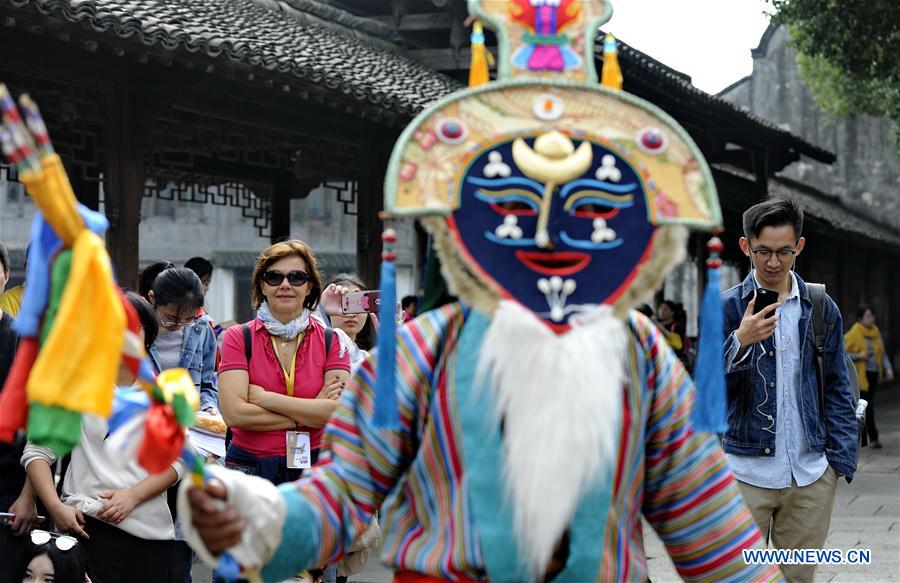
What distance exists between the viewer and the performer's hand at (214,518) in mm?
2189

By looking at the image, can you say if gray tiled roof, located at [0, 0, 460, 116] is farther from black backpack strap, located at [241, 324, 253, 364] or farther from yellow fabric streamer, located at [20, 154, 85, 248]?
yellow fabric streamer, located at [20, 154, 85, 248]

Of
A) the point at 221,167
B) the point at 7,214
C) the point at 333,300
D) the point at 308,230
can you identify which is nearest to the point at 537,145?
the point at 333,300

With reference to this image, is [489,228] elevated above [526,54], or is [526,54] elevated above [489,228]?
[526,54]

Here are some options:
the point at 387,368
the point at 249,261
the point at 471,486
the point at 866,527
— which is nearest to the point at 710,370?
the point at 471,486

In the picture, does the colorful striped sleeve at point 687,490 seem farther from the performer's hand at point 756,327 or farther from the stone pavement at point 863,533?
the stone pavement at point 863,533

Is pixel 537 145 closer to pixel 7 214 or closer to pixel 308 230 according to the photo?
pixel 7 214

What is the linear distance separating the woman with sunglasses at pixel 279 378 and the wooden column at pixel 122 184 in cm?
369

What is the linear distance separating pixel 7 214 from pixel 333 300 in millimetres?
24761

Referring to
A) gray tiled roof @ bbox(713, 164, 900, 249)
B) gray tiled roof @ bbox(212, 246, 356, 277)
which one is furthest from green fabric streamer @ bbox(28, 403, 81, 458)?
gray tiled roof @ bbox(212, 246, 356, 277)

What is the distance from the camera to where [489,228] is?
247 cm

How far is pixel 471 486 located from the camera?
2.37m

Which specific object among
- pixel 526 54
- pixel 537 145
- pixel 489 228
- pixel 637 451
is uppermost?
pixel 526 54

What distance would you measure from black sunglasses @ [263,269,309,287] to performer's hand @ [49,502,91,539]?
1113 mm

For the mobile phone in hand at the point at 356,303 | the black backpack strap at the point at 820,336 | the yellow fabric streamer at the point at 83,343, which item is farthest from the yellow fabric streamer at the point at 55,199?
the mobile phone in hand at the point at 356,303
